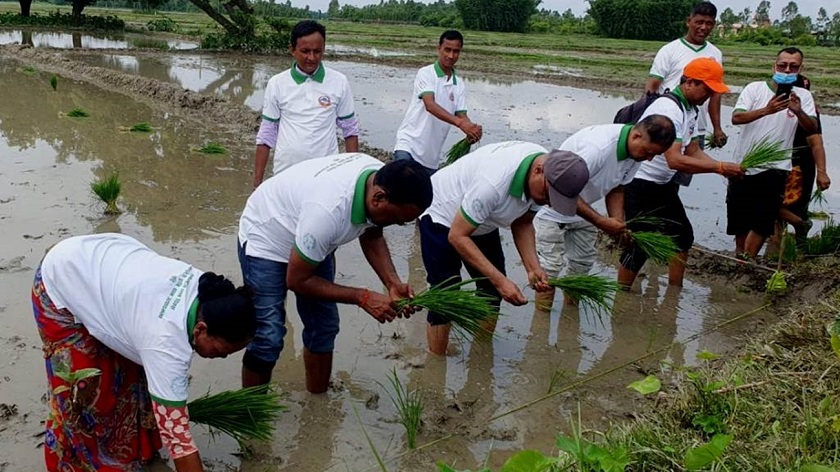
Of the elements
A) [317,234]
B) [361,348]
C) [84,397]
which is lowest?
[361,348]

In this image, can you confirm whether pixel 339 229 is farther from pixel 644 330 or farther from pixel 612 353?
pixel 644 330

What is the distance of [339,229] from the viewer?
109 inches

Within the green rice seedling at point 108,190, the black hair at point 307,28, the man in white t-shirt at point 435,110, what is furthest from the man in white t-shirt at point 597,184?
the green rice seedling at point 108,190

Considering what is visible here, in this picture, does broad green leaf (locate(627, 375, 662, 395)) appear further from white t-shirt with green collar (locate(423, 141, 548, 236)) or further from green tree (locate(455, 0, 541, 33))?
green tree (locate(455, 0, 541, 33))

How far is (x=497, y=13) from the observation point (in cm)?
5081

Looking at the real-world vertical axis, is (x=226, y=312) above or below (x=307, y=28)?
below

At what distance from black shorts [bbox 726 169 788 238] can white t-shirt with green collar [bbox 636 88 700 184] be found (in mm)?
763

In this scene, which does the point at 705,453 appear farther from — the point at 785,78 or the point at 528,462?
the point at 785,78

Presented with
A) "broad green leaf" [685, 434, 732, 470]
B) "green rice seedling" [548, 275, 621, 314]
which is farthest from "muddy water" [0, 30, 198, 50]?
"broad green leaf" [685, 434, 732, 470]

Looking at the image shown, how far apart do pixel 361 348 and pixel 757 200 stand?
3.38 m

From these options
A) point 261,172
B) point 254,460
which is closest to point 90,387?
point 254,460

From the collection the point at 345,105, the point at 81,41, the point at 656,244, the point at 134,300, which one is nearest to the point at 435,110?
the point at 345,105

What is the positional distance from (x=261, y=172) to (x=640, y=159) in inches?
93.0

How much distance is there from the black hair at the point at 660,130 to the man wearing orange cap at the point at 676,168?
495mm
